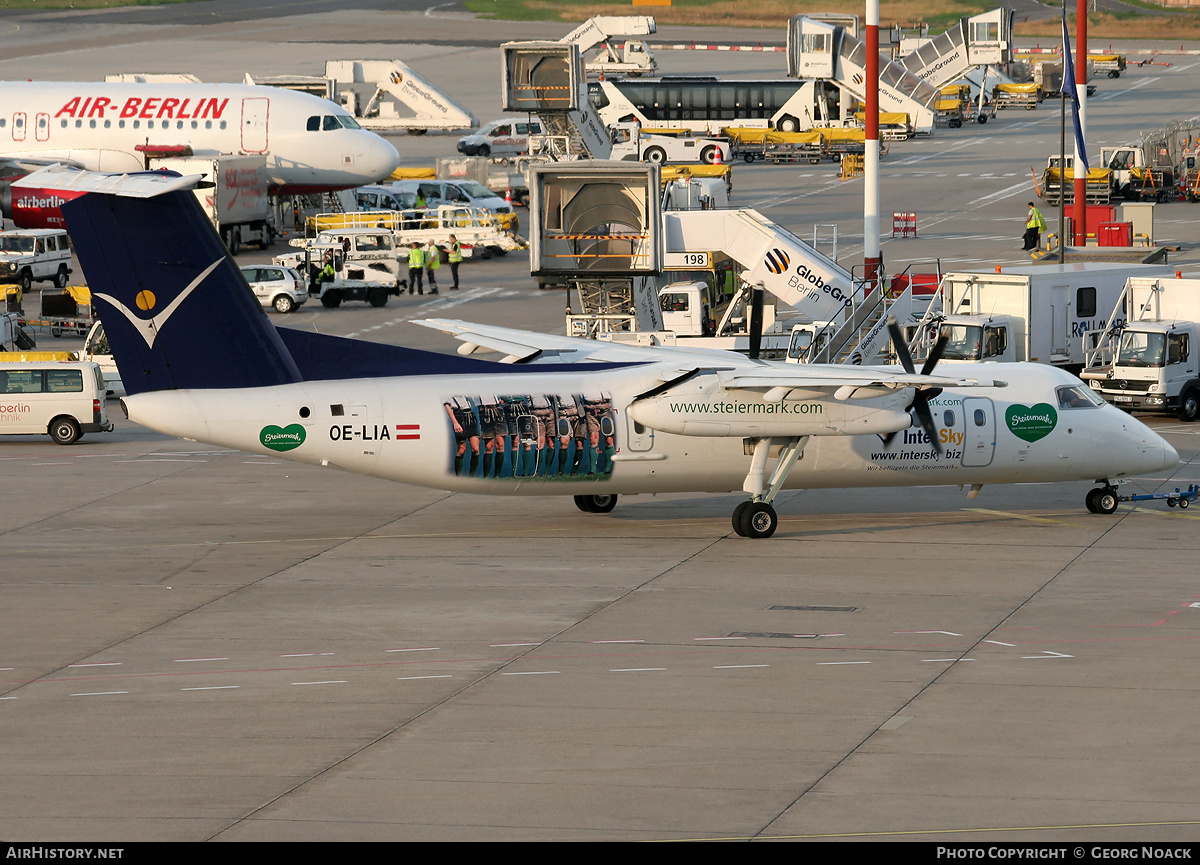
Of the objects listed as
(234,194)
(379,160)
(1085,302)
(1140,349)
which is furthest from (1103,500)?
(379,160)

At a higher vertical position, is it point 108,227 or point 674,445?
point 108,227

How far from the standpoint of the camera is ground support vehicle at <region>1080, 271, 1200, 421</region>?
41.6m

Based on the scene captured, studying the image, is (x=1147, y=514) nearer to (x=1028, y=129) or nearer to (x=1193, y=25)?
(x=1028, y=129)

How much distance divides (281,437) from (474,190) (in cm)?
5070

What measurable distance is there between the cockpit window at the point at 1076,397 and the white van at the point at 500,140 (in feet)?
213

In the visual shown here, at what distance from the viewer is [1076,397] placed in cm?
3222

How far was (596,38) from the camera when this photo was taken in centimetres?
10812

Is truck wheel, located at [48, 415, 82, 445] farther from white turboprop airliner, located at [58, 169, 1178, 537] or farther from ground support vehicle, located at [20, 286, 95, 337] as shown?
ground support vehicle, located at [20, 286, 95, 337]

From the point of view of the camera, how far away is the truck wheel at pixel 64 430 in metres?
41.3

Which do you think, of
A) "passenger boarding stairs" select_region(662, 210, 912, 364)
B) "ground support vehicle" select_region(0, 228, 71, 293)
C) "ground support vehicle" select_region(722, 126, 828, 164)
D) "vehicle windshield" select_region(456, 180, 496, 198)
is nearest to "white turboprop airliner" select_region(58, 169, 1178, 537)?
"passenger boarding stairs" select_region(662, 210, 912, 364)

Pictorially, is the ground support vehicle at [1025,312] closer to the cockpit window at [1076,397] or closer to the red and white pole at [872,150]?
the red and white pole at [872,150]

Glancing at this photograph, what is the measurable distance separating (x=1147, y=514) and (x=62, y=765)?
2213 centimetres

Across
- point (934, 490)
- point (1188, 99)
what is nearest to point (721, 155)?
point (1188, 99)
